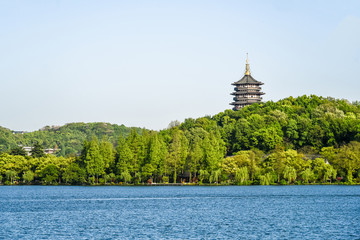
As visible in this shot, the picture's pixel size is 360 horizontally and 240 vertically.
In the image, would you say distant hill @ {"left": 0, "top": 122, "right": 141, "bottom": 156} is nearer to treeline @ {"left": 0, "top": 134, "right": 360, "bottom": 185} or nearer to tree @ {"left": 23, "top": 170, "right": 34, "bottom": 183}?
tree @ {"left": 23, "top": 170, "right": 34, "bottom": 183}

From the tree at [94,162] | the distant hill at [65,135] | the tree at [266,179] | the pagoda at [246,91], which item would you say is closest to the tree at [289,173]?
the tree at [266,179]

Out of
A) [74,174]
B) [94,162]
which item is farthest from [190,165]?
[74,174]

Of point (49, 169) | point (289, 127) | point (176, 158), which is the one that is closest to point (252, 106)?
point (289, 127)

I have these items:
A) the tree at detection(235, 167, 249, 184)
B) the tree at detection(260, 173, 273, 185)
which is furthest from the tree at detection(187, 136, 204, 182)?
the tree at detection(260, 173, 273, 185)

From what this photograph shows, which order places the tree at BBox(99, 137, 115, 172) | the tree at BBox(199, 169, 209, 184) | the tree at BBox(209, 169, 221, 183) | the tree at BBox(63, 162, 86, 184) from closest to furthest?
1. the tree at BBox(209, 169, 221, 183)
2. the tree at BBox(199, 169, 209, 184)
3. the tree at BBox(63, 162, 86, 184)
4. the tree at BBox(99, 137, 115, 172)

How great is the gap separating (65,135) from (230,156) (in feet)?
338

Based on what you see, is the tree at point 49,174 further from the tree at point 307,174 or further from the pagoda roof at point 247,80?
the pagoda roof at point 247,80

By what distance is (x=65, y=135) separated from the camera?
17212cm

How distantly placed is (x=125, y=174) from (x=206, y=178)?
1033cm

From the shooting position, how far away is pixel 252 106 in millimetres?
102375

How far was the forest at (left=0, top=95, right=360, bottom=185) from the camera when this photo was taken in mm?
67312

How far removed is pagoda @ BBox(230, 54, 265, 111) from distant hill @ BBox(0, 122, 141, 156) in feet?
159

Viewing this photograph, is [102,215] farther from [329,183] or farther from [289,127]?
[289,127]

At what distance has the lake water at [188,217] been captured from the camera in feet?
92.1
